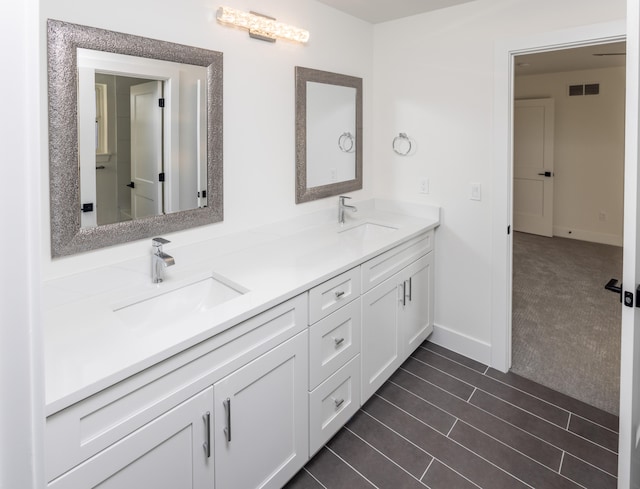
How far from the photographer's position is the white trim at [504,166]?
7.32ft

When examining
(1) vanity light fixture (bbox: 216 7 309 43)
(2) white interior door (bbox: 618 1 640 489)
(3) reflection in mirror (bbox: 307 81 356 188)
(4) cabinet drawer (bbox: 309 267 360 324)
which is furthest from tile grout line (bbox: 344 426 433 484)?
(1) vanity light fixture (bbox: 216 7 309 43)

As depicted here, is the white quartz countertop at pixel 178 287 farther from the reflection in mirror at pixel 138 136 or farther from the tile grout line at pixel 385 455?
the tile grout line at pixel 385 455

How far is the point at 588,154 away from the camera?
5.64 meters

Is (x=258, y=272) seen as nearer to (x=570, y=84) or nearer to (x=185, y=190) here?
(x=185, y=190)

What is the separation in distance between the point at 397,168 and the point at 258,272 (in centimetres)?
155

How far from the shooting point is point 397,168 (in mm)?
2990

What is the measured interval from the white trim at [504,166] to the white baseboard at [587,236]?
3952 mm

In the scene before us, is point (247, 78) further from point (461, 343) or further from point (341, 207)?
point (461, 343)

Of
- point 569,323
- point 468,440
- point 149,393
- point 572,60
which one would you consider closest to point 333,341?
point 468,440

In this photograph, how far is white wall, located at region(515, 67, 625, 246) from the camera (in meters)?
5.43

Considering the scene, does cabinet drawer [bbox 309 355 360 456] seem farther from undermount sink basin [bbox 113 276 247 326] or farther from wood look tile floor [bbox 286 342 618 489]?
undermount sink basin [bbox 113 276 247 326]

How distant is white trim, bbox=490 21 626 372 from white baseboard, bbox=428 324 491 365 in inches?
2.2

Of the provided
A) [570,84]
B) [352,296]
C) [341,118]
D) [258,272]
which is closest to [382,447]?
[352,296]

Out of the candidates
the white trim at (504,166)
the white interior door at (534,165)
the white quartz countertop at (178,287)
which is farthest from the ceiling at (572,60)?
the white quartz countertop at (178,287)
